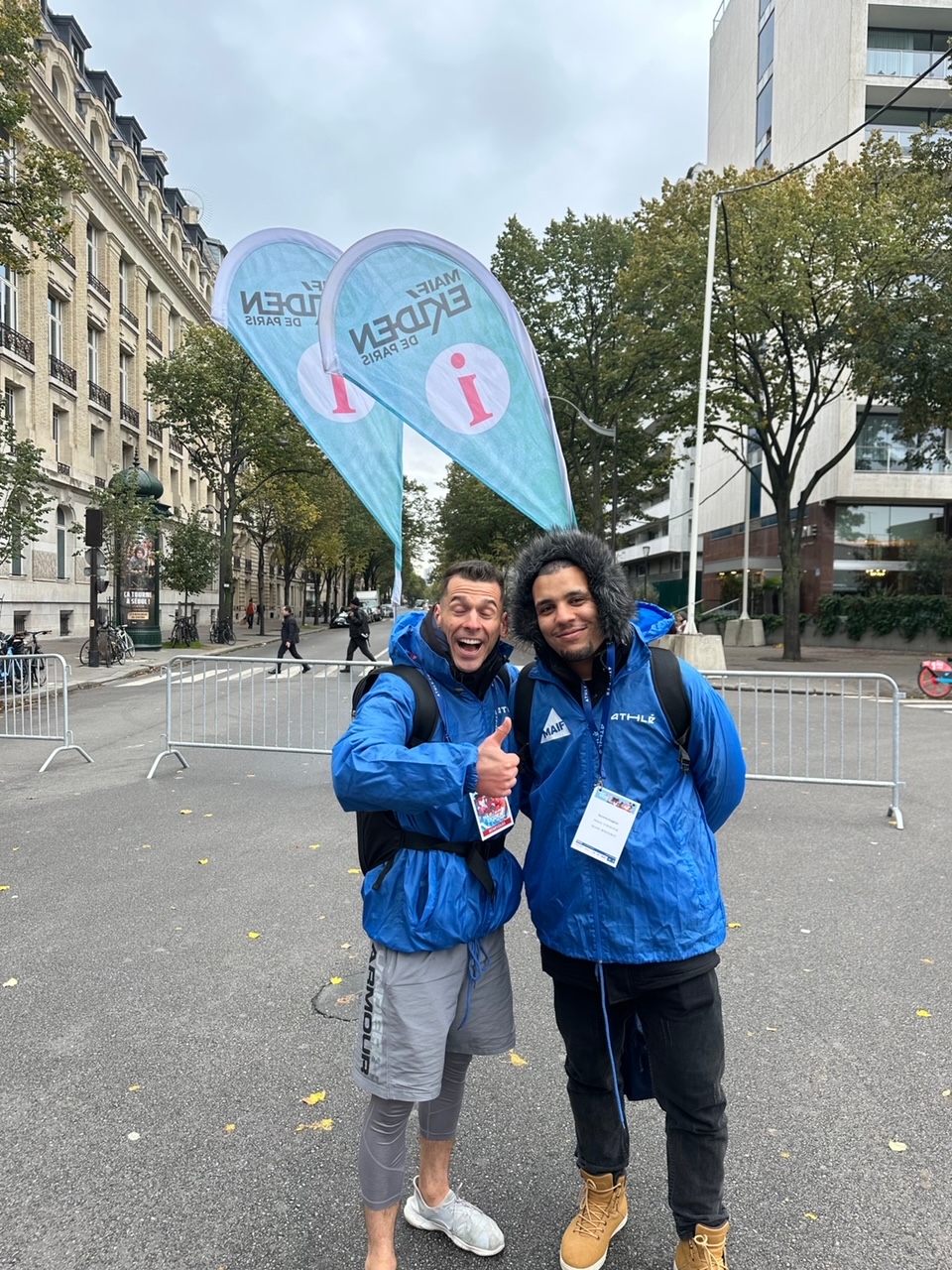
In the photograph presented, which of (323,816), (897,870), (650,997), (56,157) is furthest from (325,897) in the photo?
(56,157)

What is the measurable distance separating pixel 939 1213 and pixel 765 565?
4157 cm

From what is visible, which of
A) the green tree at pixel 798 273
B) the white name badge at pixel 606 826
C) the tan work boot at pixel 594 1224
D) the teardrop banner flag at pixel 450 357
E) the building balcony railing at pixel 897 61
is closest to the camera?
the white name badge at pixel 606 826

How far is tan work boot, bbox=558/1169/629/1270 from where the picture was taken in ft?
7.28

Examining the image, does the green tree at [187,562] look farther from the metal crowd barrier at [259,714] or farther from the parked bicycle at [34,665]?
the metal crowd barrier at [259,714]

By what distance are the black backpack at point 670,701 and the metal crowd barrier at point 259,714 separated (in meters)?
5.46

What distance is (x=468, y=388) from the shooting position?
14.0 ft

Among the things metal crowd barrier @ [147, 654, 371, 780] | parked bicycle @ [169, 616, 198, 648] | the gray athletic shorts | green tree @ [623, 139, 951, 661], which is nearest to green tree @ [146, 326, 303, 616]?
parked bicycle @ [169, 616, 198, 648]

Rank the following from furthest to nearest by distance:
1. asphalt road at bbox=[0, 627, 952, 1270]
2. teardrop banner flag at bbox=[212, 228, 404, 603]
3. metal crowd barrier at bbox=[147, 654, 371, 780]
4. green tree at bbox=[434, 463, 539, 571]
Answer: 1. green tree at bbox=[434, 463, 539, 571]
2. metal crowd barrier at bbox=[147, 654, 371, 780]
3. teardrop banner flag at bbox=[212, 228, 404, 603]
4. asphalt road at bbox=[0, 627, 952, 1270]

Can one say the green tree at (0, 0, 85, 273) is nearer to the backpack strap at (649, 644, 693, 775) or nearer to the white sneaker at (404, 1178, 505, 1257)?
the backpack strap at (649, 644, 693, 775)

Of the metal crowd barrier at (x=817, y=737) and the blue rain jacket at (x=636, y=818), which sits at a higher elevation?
the blue rain jacket at (x=636, y=818)

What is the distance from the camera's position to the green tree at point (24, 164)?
43.9ft

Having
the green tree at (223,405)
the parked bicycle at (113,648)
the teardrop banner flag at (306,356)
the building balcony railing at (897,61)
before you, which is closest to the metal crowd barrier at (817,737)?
the teardrop banner flag at (306,356)

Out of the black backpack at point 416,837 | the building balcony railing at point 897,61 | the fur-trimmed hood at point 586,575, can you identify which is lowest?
the black backpack at point 416,837

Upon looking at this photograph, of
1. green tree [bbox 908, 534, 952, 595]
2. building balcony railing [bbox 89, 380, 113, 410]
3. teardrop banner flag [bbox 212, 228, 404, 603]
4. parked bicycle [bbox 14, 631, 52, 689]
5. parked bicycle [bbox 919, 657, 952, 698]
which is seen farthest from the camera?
building balcony railing [bbox 89, 380, 113, 410]
